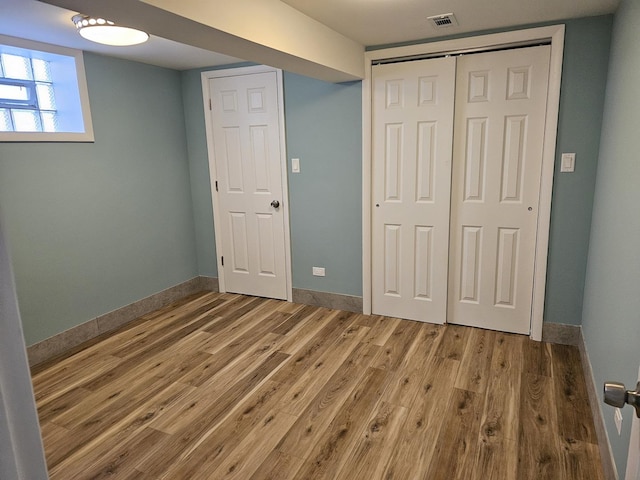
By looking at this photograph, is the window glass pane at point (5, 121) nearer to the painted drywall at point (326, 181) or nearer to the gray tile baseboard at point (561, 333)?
the painted drywall at point (326, 181)

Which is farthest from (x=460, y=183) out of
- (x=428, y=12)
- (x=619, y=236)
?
(x=619, y=236)

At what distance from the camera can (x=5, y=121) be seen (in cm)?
283

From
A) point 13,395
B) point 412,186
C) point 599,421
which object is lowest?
point 599,421

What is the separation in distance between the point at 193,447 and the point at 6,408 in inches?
65.4

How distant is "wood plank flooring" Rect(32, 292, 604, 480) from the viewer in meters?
2.00

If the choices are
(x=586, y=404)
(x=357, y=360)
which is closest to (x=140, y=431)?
(x=357, y=360)

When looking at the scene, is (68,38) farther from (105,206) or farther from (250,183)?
(250,183)

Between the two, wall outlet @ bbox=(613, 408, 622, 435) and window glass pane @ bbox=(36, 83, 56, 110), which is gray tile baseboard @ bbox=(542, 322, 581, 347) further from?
window glass pane @ bbox=(36, 83, 56, 110)

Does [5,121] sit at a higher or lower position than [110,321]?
higher

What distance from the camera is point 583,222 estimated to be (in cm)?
289

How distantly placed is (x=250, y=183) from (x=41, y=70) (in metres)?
1.82

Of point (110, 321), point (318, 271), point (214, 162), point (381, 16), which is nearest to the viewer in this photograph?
point (381, 16)

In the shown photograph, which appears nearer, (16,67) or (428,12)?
(428,12)

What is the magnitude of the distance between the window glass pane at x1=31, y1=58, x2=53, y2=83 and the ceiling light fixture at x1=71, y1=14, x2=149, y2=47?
926 millimetres
